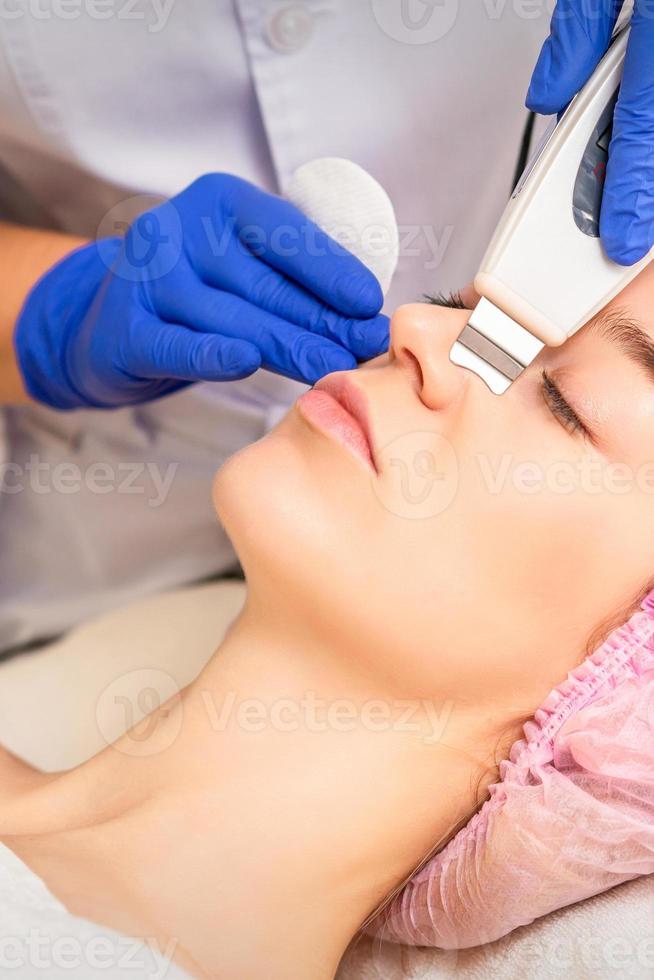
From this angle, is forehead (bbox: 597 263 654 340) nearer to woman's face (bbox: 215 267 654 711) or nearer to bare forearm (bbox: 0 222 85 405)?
woman's face (bbox: 215 267 654 711)

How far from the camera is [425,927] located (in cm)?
104

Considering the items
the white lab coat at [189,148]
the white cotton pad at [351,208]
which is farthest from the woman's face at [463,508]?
the white lab coat at [189,148]

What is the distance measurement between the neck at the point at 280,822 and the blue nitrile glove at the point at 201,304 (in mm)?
371

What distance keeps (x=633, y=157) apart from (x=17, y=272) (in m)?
0.96

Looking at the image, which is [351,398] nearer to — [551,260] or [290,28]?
[551,260]

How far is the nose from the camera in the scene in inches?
36.3

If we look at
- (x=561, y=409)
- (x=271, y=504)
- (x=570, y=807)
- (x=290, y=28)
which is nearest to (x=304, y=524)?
(x=271, y=504)

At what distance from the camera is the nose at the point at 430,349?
0.92m

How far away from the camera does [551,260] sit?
2.86ft

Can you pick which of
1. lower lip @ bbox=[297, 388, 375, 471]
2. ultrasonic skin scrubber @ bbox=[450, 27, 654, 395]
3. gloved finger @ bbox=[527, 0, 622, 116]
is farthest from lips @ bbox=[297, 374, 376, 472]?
gloved finger @ bbox=[527, 0, 622, 116]

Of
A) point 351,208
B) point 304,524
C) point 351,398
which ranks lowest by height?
point 304,524

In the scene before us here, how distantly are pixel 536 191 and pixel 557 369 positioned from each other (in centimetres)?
18

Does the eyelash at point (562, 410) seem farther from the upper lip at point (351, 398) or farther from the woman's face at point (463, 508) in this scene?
the upper lip at point (351, 398)

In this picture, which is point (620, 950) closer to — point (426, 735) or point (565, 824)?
point (565, 824)
